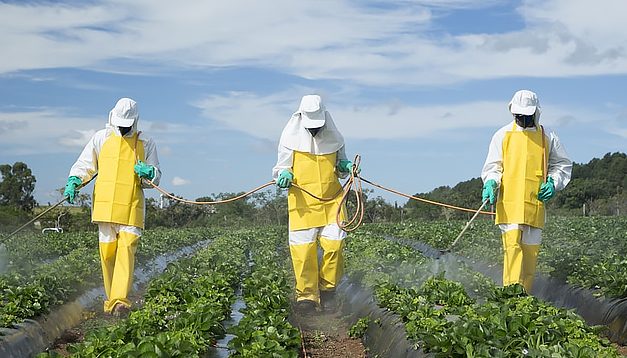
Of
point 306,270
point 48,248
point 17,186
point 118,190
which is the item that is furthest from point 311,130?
point 17,186

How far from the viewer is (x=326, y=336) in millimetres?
7551

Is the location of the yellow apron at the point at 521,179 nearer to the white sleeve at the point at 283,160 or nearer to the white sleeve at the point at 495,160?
the white sleeve at the point at 495,160

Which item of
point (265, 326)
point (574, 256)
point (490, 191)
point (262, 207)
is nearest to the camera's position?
point (265, 326)

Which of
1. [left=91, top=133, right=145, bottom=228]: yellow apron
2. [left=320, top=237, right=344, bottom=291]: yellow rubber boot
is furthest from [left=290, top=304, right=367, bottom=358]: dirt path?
[left=91, top=133, right=145, bottom=228]: yellow apron

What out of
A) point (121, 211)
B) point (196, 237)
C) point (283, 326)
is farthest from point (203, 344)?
point (196, 237)

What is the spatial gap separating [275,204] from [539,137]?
106ft

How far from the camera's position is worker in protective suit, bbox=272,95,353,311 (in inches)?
324

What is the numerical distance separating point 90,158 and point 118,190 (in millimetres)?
544

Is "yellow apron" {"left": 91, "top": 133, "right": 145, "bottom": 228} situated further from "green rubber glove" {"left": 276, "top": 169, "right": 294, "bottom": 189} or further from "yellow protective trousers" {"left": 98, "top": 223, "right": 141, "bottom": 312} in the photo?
"green rubber glove" {"left": 276, "top": 169, "right": 294, "bottom": 189}

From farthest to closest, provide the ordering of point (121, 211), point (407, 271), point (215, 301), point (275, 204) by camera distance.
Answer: point (275, 204) < point (407, 271) < point (121, 211) < point (215, 301)

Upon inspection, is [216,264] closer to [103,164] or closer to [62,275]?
[62,275]

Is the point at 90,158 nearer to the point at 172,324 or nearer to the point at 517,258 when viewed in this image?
the point at 172,324

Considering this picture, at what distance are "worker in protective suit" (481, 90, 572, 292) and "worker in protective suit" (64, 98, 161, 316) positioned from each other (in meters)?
3.38

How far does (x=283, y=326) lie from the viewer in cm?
586
